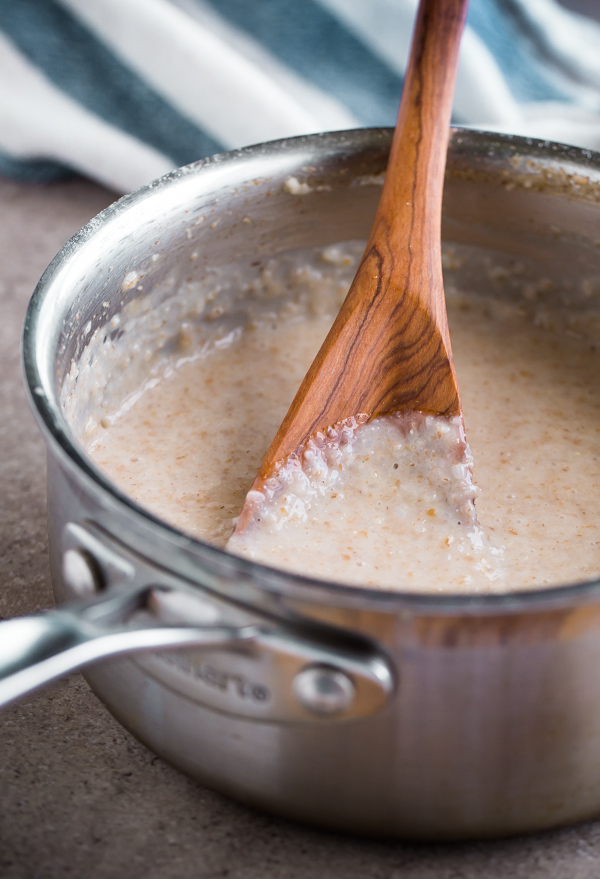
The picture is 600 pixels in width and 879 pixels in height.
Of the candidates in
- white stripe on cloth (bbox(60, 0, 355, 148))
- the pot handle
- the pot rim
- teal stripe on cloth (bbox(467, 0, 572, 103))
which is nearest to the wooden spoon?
the pot rim

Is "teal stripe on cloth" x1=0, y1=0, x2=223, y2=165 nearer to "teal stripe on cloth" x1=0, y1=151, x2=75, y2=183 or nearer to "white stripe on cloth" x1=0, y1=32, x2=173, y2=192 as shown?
"white stripe on cloth" x1=0, y1=32, x2=173, y2=192

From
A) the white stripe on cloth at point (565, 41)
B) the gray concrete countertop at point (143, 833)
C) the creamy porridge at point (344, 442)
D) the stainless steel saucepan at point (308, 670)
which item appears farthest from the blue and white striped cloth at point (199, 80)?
the gray concrete countertop at point (143, 833)

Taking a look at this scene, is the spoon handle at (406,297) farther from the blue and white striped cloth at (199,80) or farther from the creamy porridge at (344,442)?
the blue and white striped cloth at (199,80)

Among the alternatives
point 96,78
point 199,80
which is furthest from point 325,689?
point 96,78

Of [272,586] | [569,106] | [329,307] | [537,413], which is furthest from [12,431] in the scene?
[569,106]

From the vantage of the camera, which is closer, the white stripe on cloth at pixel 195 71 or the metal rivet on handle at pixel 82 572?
the metal rivet on handle at pixel 82 572
